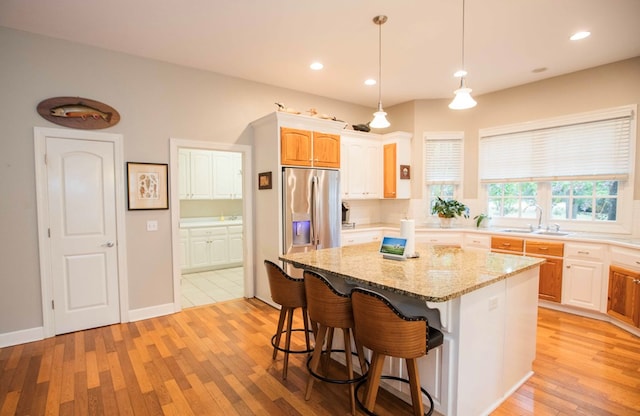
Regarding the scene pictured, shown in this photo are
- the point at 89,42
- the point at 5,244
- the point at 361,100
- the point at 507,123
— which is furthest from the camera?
the point at 361,100

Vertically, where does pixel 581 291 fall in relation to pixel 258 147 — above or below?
below

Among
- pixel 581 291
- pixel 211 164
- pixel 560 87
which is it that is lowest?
pixel 581 291

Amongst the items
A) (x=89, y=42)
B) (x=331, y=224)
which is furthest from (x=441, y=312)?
(x=89, y=42)

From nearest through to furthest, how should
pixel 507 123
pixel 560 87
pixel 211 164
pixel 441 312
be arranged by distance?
pixel 441 312
pixel 560 87
pixel 507 123
pixel 211 164

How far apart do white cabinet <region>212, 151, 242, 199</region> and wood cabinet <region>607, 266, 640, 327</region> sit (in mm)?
5967

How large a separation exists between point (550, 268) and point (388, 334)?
11.3 ft

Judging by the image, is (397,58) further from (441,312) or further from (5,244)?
(5,244)

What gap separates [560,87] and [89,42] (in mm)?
5791

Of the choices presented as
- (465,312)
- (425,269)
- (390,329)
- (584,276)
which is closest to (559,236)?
(584,276)

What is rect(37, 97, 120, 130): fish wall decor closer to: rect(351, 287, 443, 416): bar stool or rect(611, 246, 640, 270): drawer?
rect(351, 287, 443, 416): bar stool

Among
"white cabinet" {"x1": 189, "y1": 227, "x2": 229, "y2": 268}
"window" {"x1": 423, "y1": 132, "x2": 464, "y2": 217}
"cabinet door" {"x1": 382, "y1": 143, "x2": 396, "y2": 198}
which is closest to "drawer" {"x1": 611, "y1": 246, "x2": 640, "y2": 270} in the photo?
"window" {"x1": 423, "y1": 132, "x2": 464, "y2": 217}

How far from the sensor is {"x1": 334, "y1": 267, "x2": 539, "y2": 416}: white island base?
1.91m

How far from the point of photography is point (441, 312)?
75.1 inches

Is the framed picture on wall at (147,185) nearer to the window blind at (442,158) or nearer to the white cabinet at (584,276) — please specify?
the window blind at (442,158)
